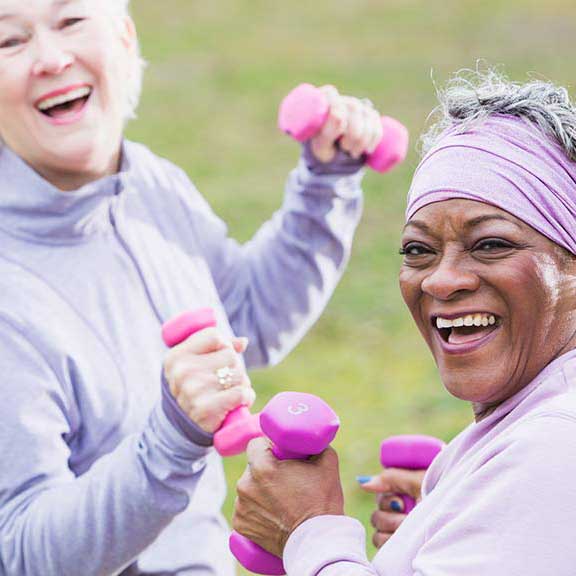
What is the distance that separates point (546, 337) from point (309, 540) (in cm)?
61

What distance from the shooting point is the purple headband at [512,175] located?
2.25 m

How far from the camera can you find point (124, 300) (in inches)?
121


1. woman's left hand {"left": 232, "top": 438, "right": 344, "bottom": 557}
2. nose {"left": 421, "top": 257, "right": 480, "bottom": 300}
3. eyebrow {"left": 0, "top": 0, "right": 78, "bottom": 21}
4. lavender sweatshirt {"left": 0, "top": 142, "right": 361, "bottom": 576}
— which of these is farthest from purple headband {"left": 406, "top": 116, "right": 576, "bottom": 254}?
eyebrow {"left": 0, "top": 0, "right": 78, "bottom": 21}

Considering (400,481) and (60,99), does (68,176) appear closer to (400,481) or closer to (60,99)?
(60,99)

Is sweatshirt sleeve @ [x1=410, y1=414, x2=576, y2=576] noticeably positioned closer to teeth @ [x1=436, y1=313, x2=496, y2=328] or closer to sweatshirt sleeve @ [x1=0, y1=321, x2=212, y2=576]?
teeth @ [x1=436, y1=313, x2=496, y2=328]

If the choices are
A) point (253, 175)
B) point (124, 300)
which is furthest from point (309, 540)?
point (253, 175)

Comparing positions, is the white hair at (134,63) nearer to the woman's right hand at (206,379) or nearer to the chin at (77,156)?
the chin at (77,156)

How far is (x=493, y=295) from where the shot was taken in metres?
2.28

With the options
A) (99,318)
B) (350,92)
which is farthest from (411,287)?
(350,92)

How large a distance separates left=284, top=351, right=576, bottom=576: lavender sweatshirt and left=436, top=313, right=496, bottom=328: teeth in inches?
5.5

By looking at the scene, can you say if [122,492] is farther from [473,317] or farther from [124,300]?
[473,317]

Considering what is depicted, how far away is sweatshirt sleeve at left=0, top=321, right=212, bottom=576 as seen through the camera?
9.11ft

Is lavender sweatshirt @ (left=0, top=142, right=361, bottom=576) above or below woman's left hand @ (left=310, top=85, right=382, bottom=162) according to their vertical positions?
below

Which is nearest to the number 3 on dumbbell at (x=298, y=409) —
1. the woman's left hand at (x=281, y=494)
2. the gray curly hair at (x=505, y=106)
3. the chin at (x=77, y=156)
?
the woman's left hand at (x=281, y=494)
